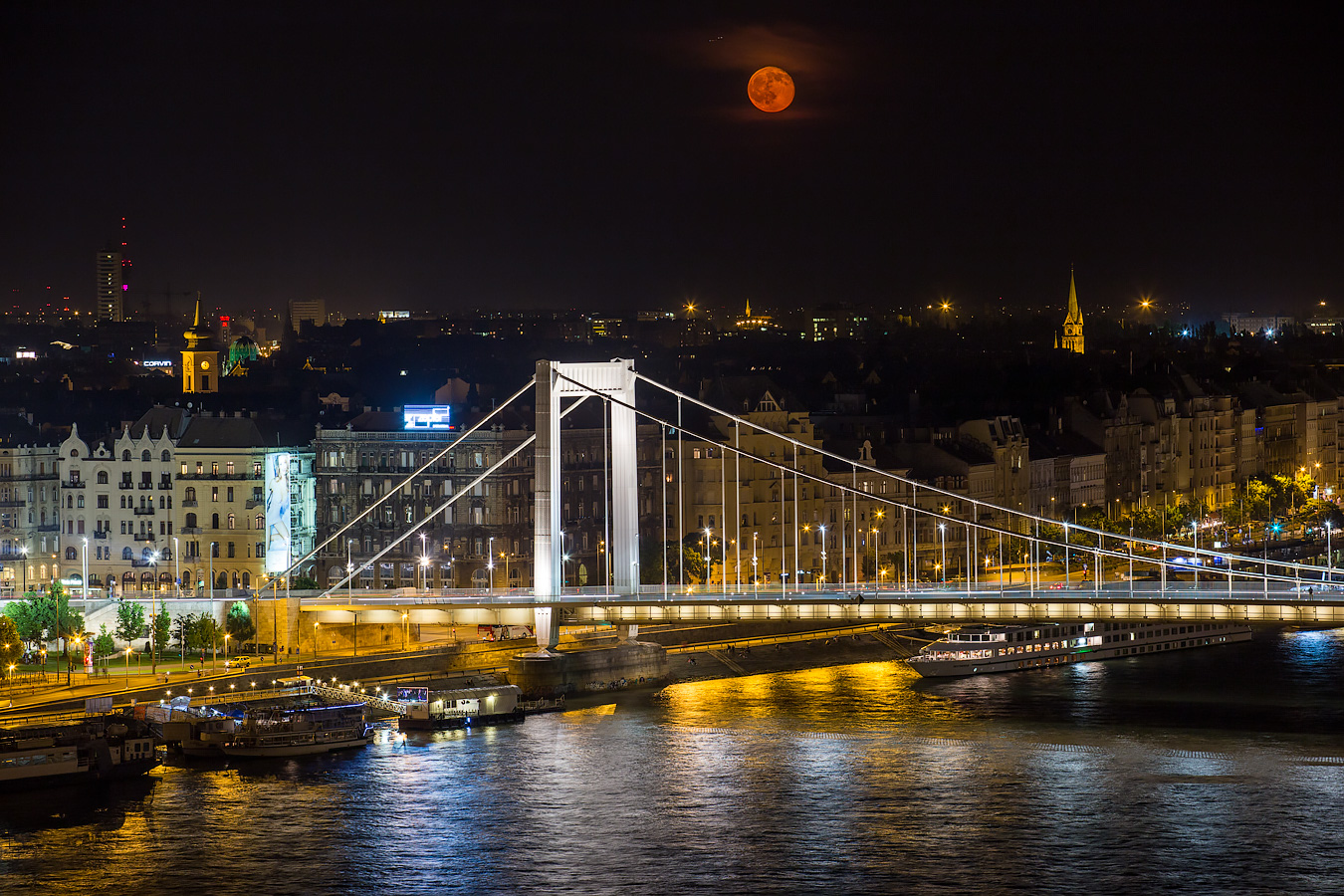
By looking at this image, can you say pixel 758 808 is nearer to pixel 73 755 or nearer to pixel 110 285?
pixel 73 755

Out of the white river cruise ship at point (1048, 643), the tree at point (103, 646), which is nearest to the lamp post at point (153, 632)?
the tree at point (103, 646)

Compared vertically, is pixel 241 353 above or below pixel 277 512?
above

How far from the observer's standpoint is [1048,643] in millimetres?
55625

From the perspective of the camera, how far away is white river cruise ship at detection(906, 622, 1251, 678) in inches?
2074

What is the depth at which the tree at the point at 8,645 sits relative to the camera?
47156 millimetres

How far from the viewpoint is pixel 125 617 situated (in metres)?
49.6

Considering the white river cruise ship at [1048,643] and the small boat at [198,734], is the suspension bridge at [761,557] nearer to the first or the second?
the white river cruise ship at [1048,643]

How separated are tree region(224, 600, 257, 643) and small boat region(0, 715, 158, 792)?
28.1 ft

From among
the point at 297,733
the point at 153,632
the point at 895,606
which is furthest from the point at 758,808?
the point at 153,632

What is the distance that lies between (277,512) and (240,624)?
9.10 metres

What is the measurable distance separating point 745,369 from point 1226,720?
161 feet

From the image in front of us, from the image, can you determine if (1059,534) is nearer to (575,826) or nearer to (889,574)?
(889,574)

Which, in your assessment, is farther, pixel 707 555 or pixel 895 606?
pixel 707 555

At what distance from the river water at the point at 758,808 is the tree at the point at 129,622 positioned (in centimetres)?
784
